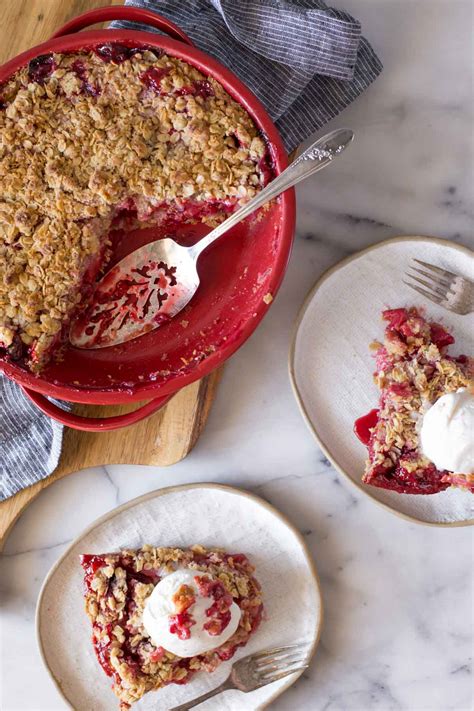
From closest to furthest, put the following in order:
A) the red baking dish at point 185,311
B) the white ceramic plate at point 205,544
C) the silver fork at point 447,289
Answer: the red baking dish at point 185,311 < the silver fork at point 447,289 < the white ceramic plate at point 205,544

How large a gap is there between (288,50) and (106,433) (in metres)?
1.08

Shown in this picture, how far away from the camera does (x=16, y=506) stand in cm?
209

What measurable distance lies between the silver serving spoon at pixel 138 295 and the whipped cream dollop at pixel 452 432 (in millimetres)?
666

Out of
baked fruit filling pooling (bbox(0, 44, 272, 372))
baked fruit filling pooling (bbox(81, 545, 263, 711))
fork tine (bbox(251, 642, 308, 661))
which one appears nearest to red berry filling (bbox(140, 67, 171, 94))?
baked fruit filling pooling (bbox(0, 44, 272, 372))

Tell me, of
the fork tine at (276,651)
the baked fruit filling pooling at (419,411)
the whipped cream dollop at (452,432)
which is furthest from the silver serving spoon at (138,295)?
the fork tine at (276,651)

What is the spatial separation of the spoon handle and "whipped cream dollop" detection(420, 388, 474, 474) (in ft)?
2.11

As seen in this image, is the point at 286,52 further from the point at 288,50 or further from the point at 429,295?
the point at 429,295

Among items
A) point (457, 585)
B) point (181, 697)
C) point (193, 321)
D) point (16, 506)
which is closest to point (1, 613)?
point (16, 506)

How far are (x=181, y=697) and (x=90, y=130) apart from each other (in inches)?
58.4

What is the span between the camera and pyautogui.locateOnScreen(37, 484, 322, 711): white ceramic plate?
2080 millimetres

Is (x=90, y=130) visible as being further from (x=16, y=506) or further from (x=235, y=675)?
(x=235, y=675)

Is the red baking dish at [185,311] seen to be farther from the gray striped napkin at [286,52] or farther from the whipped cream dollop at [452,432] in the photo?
the whipped cream dollop at [452,432]

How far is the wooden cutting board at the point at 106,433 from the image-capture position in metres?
1.98

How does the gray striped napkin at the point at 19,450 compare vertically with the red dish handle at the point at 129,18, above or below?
below
